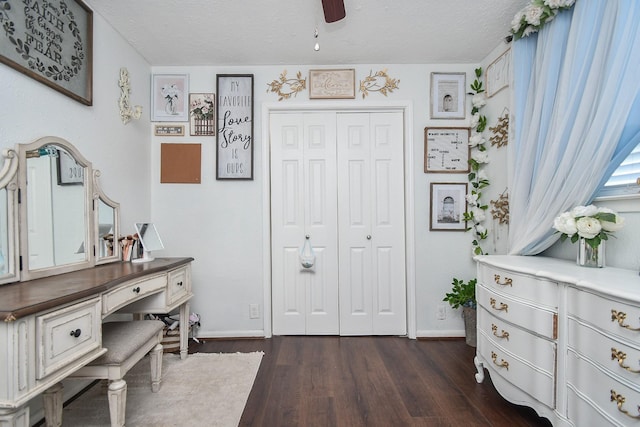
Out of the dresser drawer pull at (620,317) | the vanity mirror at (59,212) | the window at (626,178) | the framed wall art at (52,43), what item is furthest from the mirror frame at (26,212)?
the window at (626,178)

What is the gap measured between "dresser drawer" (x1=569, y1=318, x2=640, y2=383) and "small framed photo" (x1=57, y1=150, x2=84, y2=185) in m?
2.67

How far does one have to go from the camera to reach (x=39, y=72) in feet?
5.16

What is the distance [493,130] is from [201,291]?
116 inches

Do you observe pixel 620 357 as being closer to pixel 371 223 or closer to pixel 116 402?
pixel 371 223

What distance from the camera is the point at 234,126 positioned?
2738 millimetres

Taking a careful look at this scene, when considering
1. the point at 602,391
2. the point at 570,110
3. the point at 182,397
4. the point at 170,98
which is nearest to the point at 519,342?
the point at 602,391

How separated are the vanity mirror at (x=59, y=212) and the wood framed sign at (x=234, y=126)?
1.00 m

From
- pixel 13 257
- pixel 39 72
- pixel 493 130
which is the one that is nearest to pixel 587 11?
pixel 493 130

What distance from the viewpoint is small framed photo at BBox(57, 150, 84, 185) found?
167 centimetres

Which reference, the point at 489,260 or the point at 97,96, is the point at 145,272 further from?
the point at 489,260

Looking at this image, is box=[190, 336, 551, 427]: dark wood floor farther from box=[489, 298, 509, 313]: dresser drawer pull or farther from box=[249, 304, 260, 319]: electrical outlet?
box=[489, 298, 509, 313]: dresser drawer pull

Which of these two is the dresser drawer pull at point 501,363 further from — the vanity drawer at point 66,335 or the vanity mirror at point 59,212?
the vanity mirror at point 59,212

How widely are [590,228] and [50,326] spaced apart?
2311 millimetres

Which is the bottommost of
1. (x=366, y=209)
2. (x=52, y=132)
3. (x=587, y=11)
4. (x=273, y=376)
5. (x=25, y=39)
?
(x=273, y=376)
